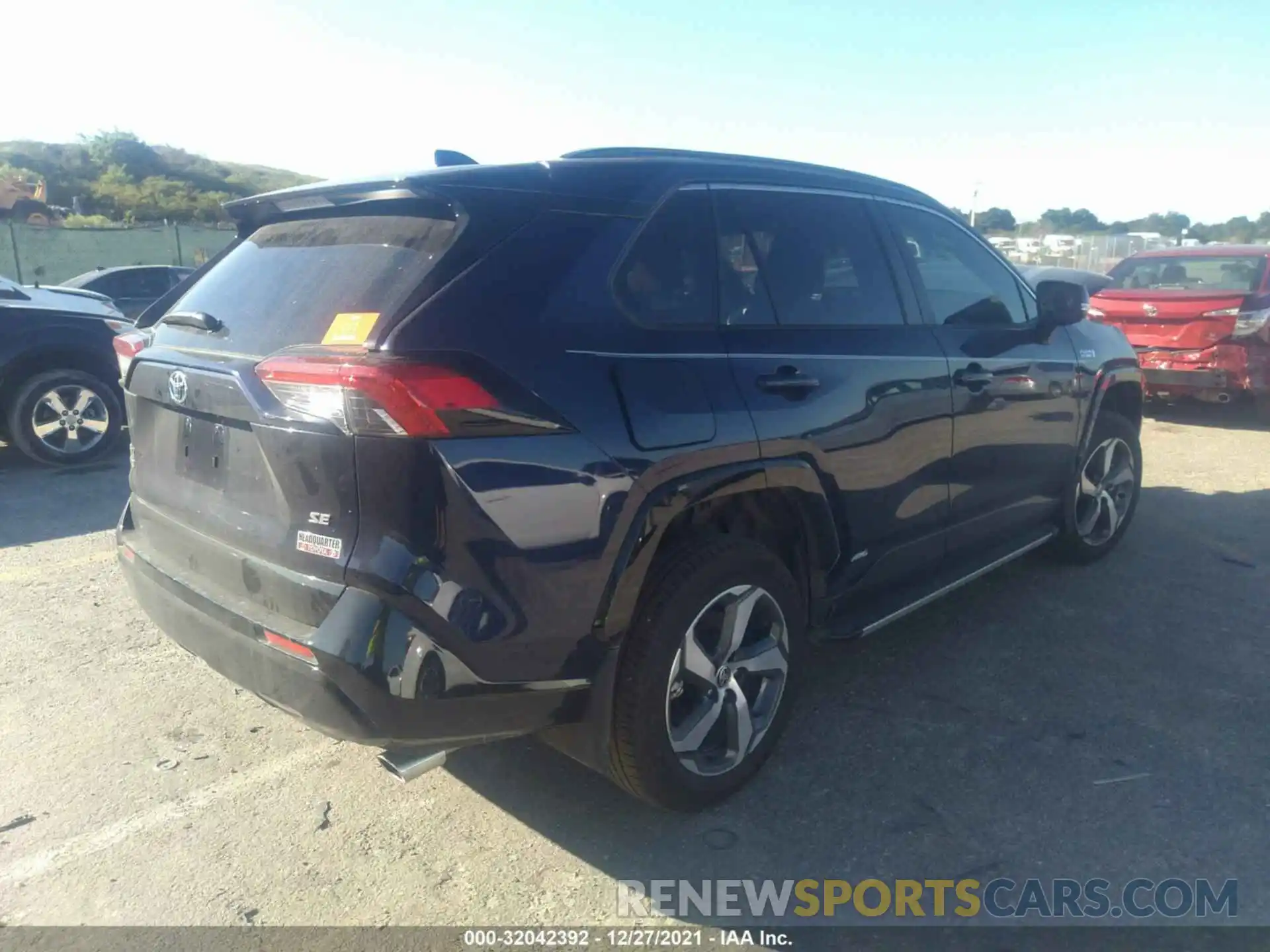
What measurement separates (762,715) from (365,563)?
1461mm

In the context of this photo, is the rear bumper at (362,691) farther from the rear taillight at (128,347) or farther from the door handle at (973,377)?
the door handle at (973,377)

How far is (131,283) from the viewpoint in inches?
579

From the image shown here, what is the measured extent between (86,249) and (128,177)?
4079cm

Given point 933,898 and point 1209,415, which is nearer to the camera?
point 933,898

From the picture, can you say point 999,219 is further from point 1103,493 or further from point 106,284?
point 1103,493

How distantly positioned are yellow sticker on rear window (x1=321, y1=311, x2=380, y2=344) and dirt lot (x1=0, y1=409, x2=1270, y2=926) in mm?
1489

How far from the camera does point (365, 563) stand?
2.31m

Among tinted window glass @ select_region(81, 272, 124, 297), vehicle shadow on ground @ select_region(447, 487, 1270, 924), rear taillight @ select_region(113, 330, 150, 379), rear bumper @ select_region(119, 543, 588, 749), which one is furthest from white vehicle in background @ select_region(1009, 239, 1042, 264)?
rear bumper @ select_region(119, 543, 588, 749)

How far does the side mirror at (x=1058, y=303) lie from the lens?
4410mm

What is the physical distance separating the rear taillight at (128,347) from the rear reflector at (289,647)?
120cm

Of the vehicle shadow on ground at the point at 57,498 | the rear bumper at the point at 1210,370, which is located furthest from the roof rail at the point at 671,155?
the rear bumper at the point at 1210,370

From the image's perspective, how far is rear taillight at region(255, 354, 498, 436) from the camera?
2.25 metres

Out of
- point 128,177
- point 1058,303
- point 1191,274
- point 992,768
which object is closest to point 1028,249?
point 1191,274

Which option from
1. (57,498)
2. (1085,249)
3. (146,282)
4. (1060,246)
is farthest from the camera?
(1060,246)
